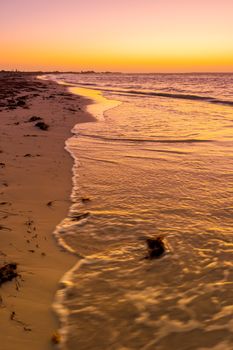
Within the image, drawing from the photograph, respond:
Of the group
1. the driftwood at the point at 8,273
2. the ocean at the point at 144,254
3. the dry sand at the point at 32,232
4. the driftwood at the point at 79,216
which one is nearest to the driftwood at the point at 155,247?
the ocean at the point at 144,254

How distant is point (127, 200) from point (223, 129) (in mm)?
9429

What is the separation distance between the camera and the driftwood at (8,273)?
390cm

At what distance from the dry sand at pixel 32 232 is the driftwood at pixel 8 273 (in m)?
0.07

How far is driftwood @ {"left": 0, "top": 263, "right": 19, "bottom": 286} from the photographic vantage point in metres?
3.90

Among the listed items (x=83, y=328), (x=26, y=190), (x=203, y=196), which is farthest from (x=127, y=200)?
(x=83, y=328)

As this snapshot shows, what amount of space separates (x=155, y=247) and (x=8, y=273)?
5.95 ft

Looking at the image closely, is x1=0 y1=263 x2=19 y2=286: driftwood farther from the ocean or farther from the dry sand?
the ocean

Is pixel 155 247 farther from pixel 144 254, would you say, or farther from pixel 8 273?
pixel 8 273

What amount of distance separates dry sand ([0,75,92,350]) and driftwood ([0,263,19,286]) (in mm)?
70

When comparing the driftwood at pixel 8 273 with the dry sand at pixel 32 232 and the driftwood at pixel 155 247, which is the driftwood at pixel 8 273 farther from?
the driftwood at pixel 155 247

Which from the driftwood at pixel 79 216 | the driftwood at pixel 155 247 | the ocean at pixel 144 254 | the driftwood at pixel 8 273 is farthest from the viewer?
the driftwood at pixel 79 216

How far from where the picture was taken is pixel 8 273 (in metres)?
3.99

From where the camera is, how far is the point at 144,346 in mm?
3078

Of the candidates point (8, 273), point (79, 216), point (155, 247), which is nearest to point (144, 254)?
point (155, 247)
